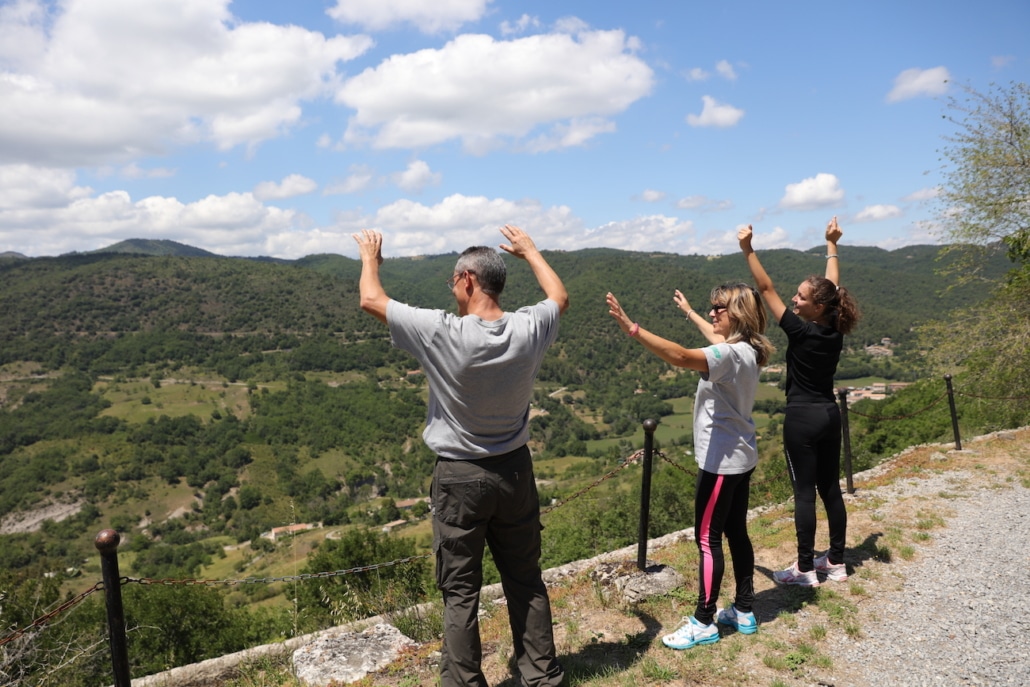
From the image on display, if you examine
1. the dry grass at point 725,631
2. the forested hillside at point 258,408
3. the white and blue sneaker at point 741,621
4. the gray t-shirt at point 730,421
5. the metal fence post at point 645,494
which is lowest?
the forested hillside at point 258,408

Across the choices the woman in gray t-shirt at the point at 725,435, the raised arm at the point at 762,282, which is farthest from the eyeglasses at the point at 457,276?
the raised arm at the point at 762,282

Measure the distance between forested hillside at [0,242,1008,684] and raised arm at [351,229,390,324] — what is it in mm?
14256

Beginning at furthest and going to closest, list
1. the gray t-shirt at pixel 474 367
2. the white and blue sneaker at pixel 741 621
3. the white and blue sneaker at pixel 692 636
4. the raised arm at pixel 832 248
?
1. the raised arm at pixel 832 248
2. the white and blue sneaker at pixel 741 621
3. the white and blue sneaker at pixel 692 636
4. the gray t-shirt at pixel 474 367

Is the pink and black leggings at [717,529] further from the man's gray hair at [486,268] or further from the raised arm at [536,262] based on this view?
the man's gray hair at [486,268]

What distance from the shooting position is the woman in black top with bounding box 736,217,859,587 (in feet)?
11.4

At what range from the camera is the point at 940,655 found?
308cm

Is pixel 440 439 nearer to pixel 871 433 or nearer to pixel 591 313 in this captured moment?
pixel 871 433

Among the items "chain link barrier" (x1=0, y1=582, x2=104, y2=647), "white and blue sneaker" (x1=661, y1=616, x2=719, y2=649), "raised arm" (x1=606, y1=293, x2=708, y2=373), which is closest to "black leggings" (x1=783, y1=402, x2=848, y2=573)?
"white and blue sneaker" (x1=661, y1=616, x2=719, y2=649)

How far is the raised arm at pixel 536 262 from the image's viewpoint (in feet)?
8.41

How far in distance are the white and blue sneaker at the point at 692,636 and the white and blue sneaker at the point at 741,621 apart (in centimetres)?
22

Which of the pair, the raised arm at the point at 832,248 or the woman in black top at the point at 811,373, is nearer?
the woman in black top at the point at 811,373

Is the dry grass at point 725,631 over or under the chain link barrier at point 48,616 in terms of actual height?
under

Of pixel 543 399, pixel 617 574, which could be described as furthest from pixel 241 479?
pixel 617 574

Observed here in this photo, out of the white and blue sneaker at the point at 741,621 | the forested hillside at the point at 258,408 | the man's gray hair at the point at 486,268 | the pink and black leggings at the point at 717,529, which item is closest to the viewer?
the man's gray hair at the point at 486,268
